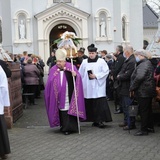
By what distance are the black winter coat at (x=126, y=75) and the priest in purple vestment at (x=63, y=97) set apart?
3.16ft

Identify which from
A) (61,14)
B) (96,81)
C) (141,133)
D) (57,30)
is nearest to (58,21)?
(61,14)

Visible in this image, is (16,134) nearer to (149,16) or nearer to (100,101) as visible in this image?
(100,101)

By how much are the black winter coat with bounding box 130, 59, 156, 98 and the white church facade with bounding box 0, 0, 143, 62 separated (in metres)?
19.8

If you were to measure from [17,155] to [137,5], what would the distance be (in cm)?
2551

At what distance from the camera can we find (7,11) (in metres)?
27.2

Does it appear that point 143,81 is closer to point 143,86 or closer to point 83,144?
point 143,86

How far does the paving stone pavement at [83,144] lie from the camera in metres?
6.26

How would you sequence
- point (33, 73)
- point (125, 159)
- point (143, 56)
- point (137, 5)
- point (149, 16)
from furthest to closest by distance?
point (149, 16) → point (137, 5) → point (33, 73) → point (143, 56) → point (125, 159)

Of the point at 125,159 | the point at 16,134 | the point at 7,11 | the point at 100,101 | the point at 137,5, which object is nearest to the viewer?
the point at 125,159

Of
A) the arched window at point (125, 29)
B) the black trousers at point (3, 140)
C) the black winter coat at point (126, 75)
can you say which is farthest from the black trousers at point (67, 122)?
the arched window at point (125, 29)

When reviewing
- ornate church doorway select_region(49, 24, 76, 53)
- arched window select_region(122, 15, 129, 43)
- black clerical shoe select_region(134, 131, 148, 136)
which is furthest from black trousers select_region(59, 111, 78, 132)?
arched window select_region(122, 15, 129, 43)

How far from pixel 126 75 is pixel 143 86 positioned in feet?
2.27

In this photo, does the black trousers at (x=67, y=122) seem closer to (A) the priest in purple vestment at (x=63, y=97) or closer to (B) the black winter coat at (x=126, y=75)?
(A) the priest in purple vestment at (x=63, y=97)

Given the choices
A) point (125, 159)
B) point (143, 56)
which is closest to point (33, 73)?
point (143, 56)
